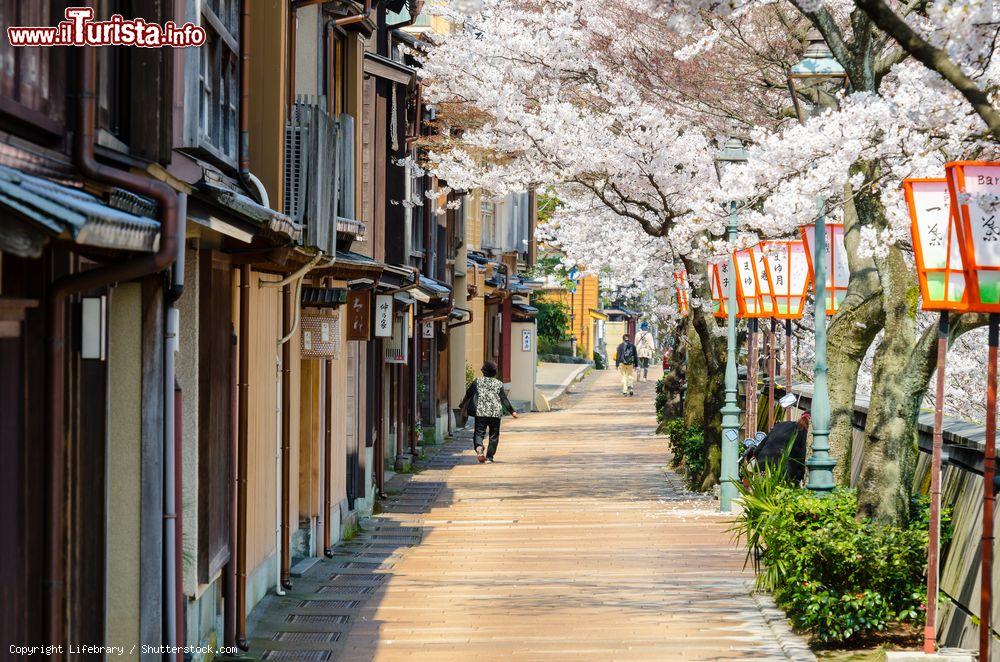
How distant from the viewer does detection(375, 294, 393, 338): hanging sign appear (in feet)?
65.3

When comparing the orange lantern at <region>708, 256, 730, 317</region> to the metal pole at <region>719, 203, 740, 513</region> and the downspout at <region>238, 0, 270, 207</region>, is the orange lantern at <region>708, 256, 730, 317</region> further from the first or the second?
the downspout at <region>238, 0, 270, 207</region>

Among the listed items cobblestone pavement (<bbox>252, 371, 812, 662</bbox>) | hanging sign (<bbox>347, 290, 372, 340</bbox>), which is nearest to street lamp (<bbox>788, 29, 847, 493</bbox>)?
cobblestone pavement (<bbox>252, 371, 812, 662</bbox>)

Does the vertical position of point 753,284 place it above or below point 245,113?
below

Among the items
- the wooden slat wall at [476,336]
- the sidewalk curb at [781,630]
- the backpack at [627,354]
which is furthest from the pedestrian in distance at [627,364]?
the sidewalk curb at [781,630]

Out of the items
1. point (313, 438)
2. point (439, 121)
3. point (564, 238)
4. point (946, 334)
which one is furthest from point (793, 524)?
point (564, 238)

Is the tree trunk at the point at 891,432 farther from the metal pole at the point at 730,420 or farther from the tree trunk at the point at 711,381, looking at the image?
the tree trunk at the point at 711,381

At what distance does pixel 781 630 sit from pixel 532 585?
303 centimetres

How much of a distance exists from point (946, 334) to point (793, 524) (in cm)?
290

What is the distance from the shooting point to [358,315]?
18.3 metres

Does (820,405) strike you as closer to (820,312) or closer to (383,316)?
(820,312)

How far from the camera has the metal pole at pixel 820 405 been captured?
1267 centimetres

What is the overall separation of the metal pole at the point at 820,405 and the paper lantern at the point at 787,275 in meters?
4.72

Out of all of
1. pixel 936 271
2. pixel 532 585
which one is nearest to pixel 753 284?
pixel 532 585

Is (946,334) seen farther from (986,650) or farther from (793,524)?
(793,524)
